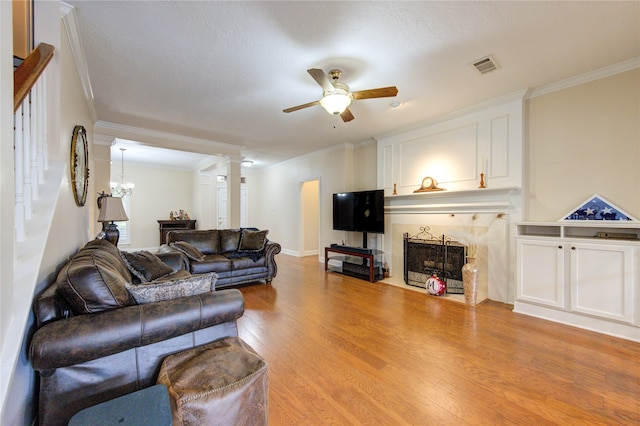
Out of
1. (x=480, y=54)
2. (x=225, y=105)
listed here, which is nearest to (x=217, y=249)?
(x=225, y=105)

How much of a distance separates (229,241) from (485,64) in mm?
4515

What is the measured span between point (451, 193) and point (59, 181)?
14.2 feet

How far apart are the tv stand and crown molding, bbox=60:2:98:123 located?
433cm

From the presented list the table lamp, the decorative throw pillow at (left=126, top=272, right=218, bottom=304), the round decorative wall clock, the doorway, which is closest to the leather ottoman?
the decorative throw pillow at (left=126, top=272, right=218, bottom=304)

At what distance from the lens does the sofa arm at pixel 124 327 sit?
1165 mm

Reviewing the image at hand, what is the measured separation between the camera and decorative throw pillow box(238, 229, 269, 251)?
480cm

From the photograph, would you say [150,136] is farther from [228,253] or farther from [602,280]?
[602,280]

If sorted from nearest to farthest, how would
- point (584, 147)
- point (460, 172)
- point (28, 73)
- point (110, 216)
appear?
point (28, 73) < point (584, 147) < point (110, 216) < point (460, 172)

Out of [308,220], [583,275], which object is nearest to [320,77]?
[583,275]

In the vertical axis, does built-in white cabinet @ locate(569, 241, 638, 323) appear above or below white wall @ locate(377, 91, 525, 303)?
below

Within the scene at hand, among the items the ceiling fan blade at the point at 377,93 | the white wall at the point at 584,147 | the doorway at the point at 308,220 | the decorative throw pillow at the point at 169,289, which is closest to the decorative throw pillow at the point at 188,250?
the decorative throw pillow at the point at 169,289

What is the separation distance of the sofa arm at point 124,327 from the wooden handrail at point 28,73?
981 millimetres

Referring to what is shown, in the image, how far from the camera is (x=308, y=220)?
745cm

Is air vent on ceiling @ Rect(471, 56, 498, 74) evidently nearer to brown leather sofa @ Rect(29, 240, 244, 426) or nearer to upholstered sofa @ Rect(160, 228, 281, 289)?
brown leather sofa @ Rect(29, 240, 244, 426)
